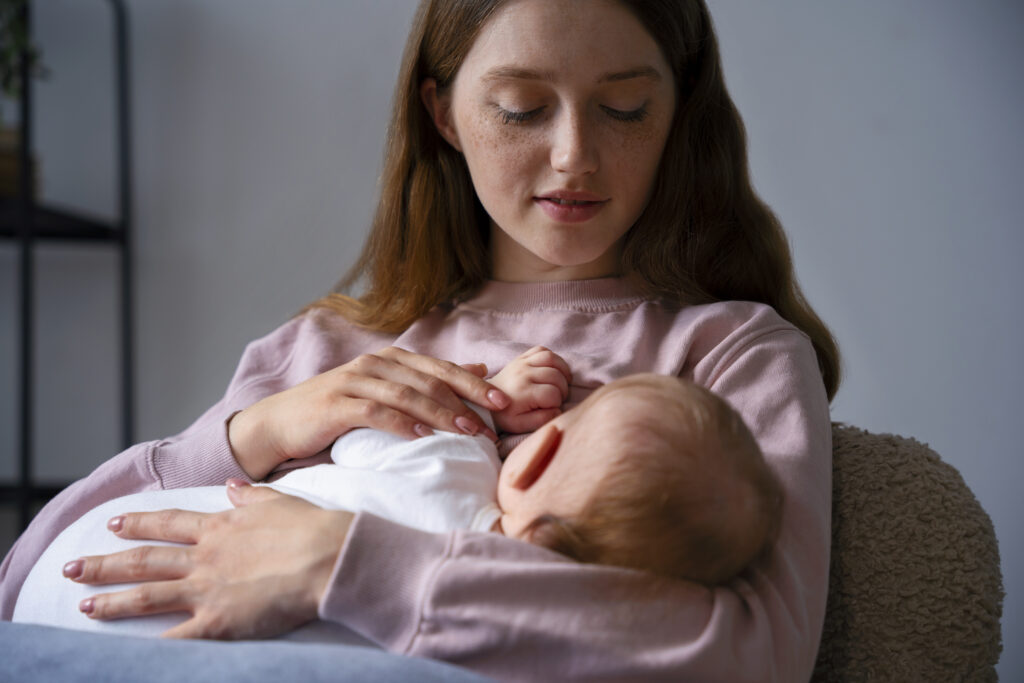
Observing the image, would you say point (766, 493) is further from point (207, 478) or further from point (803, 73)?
point (803, 73)

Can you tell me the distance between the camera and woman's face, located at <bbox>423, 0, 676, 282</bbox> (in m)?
1.19

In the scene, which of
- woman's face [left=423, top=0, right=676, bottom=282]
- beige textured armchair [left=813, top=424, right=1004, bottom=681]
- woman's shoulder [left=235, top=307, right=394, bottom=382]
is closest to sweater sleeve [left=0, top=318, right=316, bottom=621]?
woman's shoulder [left=235, top=307, right=394, bottom=382]

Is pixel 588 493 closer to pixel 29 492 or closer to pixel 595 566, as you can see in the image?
pixel 595 566

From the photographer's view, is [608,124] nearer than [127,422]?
Yes

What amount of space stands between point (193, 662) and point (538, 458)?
0.37 m

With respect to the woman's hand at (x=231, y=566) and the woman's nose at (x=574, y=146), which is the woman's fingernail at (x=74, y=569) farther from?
the woman's nose at (x=574, y=146)

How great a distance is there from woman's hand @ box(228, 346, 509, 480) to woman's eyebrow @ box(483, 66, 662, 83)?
14.7 inches

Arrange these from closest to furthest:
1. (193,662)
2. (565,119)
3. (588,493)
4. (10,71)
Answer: (193,662), (588,493), (565,119), (10,71)

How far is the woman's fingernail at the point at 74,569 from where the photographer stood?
98cm

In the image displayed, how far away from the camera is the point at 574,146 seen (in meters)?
1.19

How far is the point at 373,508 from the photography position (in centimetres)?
96

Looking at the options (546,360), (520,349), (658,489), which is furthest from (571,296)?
(658,489)

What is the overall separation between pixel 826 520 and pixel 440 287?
0.69m

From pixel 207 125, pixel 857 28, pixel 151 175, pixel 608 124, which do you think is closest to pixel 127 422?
pixel 151 175
